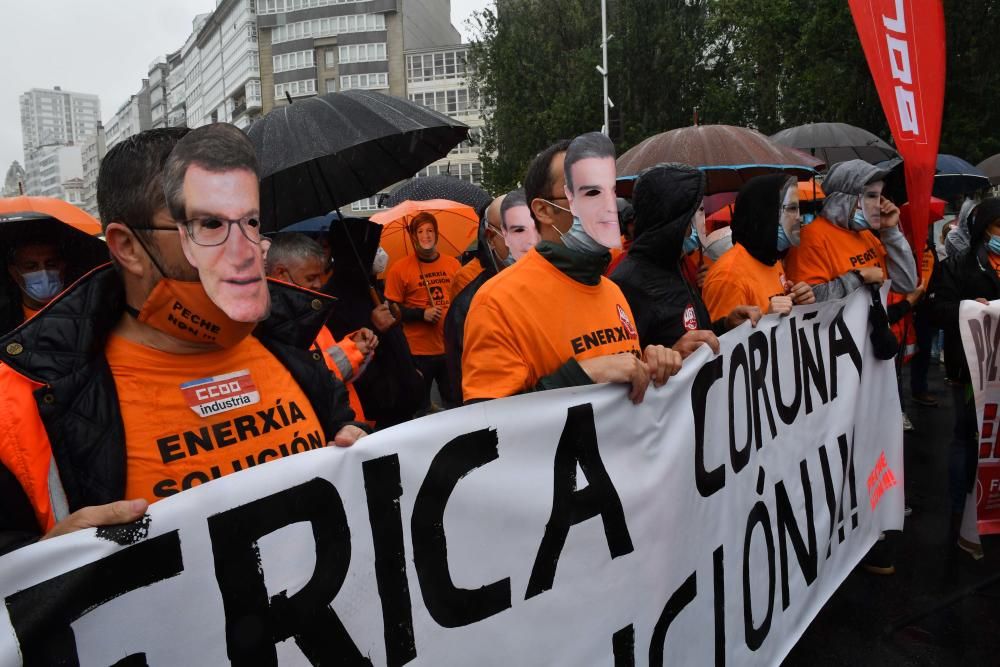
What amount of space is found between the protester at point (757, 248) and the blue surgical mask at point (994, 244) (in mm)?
1593

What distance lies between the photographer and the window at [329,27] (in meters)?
68.6

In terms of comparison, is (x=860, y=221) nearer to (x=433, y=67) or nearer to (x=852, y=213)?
(x=852, y=213)

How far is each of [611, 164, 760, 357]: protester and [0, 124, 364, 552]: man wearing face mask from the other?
187 cm

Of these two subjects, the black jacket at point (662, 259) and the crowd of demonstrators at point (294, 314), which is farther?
the black jacket at point (662, 259)

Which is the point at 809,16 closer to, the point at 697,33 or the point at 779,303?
the point at 697,33

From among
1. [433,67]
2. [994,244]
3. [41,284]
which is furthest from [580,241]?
[433,67]

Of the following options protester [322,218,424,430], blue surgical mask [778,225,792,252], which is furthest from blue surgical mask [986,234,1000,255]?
protester [322,218,424,430]

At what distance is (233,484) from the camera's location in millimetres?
1478

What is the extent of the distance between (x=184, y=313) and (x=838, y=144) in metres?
9.72

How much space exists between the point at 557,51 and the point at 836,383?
95.9 feet

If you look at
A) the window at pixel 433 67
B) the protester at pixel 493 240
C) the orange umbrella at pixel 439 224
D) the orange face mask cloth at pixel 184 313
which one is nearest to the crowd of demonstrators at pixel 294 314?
the orange face mask cloth at pixel 184 313

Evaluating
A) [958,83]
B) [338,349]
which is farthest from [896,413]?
[958,83]

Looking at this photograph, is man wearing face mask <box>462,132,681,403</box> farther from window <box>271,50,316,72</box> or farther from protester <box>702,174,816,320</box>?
window <box>271,50,316,72</box>

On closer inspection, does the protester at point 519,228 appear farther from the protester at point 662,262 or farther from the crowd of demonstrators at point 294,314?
the protester at point 662,262
